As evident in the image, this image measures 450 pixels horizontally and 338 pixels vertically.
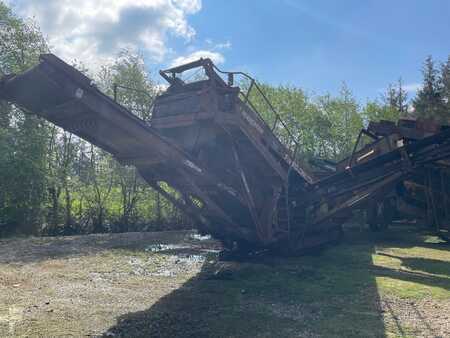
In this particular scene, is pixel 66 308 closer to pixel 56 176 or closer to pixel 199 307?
pixel 199 307

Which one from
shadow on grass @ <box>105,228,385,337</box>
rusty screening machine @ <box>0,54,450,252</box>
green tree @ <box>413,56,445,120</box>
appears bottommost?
shadow on grass @ <box>105,228,385,337</box>

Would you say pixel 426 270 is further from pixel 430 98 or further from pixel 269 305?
pixel 430 98

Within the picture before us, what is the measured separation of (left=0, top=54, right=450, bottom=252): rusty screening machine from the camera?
5.50 meters

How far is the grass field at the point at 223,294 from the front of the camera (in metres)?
4.95

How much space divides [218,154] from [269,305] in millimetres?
3448

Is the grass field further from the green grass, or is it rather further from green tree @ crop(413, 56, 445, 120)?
green tree @ crop(413, 56, 445, 120)

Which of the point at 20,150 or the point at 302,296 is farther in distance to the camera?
the point at 20,150

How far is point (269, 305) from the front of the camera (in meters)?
5.97

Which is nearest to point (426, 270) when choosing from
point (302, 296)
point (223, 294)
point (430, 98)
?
point (302, 296)

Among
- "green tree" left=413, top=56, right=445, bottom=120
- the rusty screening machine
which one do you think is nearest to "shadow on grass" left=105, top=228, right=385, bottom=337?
the rusty screening machine

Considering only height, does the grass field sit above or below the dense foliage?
below

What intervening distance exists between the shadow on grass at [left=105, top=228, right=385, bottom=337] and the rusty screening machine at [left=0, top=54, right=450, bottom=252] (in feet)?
4.00

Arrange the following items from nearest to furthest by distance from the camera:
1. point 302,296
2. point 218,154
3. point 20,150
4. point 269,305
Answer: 1. point 269,305
2. point 302,296
3. point 218,154
4. point 20,150

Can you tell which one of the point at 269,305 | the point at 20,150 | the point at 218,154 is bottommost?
the point at 269,305
